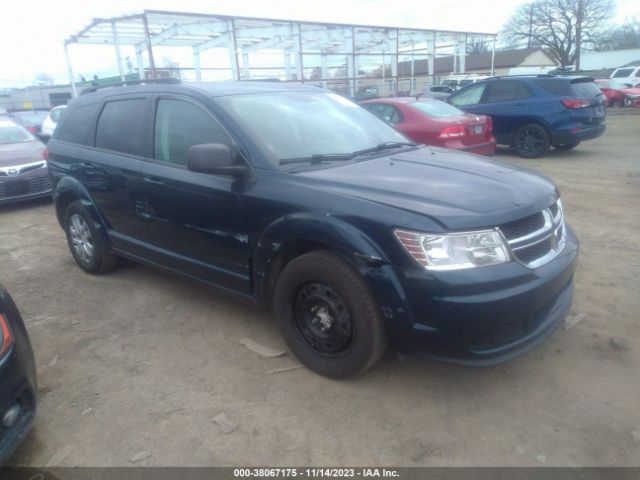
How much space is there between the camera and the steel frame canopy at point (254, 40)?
16.0m

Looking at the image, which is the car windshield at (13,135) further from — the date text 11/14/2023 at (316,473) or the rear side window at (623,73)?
the rear side window at (623,73)

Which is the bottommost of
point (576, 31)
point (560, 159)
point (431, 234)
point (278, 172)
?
point (560, 159)

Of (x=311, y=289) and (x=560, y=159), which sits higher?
(x=311, y=289)

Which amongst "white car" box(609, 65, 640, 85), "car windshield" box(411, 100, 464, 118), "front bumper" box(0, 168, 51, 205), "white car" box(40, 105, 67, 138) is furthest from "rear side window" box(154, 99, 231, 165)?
"white car" box(609, 65, 640, 85)

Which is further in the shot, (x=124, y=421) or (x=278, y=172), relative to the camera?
(x=278, y=172)

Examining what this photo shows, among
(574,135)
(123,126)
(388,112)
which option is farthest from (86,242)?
(574,135)

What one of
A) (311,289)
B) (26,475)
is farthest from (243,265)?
(26,475)

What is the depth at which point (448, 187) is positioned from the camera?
111 inches

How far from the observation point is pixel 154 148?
3875 millimetres

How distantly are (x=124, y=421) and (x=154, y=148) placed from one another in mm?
2088

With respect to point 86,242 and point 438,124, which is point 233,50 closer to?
point 438,124

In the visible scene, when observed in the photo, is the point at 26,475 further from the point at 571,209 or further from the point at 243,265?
the point at 571,209

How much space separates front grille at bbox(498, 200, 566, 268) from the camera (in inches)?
103

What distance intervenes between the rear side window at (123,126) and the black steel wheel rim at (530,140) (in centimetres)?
873
